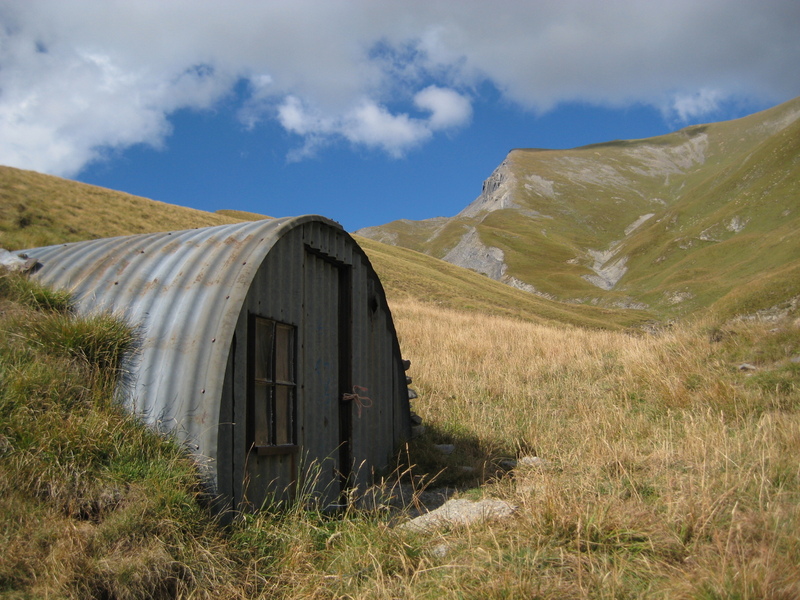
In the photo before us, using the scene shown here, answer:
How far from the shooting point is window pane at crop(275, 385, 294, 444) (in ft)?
18.1

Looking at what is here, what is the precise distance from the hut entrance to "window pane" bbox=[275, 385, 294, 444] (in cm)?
29

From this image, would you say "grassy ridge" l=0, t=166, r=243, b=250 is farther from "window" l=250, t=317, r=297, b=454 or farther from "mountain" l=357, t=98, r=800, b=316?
"mountain" l=357, t=98, r=800, b=316

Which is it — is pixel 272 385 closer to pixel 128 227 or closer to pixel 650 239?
pixel 128 227

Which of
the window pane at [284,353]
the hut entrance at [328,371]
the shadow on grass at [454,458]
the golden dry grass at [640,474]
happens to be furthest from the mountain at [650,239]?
the window pane at [284,353]

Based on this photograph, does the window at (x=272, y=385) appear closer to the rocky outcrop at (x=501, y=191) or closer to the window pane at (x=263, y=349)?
the window pane at (x=263, y=349)

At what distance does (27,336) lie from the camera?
15.5ft

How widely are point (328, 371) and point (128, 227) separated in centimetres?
2783

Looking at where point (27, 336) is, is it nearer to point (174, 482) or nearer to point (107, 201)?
point (174, 482)

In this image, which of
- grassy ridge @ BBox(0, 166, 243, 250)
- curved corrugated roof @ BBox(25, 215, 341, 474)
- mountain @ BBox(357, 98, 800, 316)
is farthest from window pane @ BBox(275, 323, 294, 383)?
mountain @ BBox(357, 98, 800, 316)

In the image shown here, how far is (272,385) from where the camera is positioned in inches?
214

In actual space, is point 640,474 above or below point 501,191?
below

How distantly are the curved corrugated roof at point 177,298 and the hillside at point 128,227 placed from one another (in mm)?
14100

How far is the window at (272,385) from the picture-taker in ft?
17.1

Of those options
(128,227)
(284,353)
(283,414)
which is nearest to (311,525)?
(283,414)
